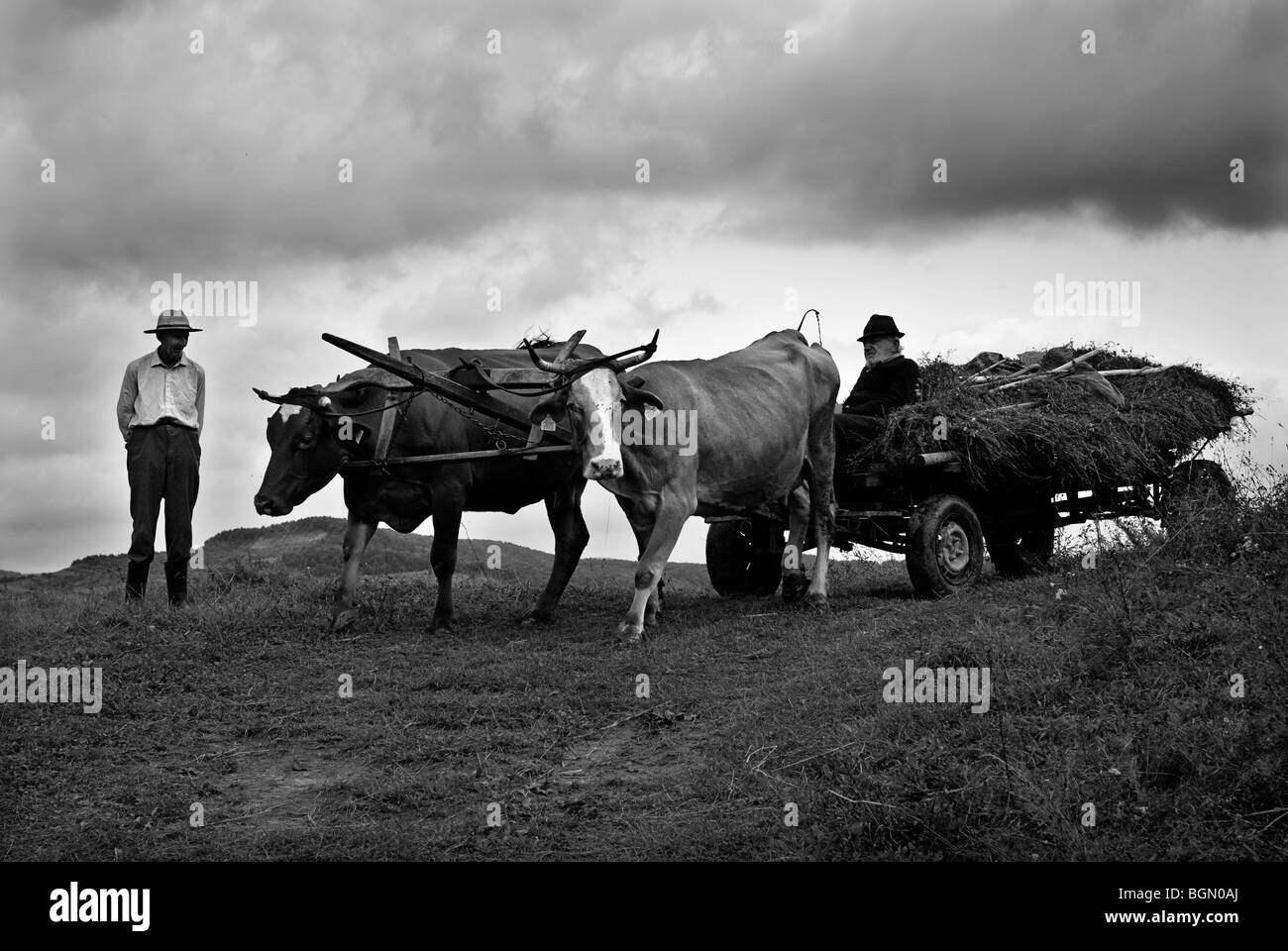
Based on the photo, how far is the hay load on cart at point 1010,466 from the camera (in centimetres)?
1134

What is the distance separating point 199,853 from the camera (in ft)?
19.1

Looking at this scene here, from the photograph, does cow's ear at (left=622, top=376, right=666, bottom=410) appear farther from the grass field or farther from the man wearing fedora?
the man wearing fedora

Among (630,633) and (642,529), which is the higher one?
(642,529)

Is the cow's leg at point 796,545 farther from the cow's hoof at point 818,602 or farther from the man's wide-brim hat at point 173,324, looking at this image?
the man's wide-brim hat at point 173,324

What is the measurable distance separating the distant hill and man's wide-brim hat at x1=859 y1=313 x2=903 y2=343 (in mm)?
4593

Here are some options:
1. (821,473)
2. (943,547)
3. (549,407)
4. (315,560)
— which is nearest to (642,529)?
(549,407)

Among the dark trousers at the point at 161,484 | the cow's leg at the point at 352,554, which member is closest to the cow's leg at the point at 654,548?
the cow's leg at the point at 352,554

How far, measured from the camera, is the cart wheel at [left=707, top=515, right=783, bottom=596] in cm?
1284

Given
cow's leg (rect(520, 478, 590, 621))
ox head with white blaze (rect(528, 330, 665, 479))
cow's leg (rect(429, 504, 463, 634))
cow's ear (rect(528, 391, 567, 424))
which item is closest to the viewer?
ox head with white blaze (rect(528, 330, 665, 479))

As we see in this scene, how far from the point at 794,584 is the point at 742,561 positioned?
1.24m

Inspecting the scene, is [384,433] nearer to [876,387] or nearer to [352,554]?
[352,554]

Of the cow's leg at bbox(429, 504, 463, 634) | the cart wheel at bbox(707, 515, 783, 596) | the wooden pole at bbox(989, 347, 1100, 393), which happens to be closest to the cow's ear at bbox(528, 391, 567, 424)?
the cow's leg at bbox(429, 504, 463, 634)

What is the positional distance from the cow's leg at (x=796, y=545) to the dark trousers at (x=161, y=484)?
18.1 feet

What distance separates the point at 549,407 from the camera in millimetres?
10211
